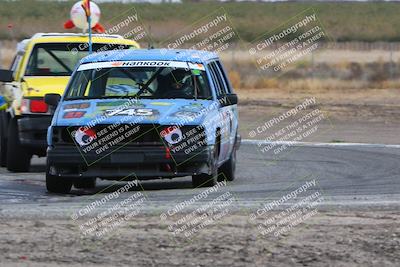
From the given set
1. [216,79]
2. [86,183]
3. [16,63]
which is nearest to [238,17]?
[16,63]

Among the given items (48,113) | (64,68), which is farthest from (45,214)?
(64,68)

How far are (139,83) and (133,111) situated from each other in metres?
1.05

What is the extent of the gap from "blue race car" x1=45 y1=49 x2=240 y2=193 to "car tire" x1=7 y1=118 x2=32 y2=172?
1.58 m

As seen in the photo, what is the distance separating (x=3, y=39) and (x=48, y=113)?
1803 inches

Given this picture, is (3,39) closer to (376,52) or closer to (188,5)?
(376,52)

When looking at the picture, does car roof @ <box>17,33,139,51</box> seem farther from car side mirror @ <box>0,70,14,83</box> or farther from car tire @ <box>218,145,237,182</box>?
car tire @ <box>218,145,237,182</box>

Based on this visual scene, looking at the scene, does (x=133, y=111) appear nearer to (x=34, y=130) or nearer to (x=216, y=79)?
(x=216, y=79)

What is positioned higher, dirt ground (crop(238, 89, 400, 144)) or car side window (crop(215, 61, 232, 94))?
car side window (crop(215, 61, 232, 94))

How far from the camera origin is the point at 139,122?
38.9ft

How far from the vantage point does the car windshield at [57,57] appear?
617 inches

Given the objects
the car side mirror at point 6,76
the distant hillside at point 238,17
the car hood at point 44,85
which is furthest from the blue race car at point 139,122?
the distant hillside at point 238,17

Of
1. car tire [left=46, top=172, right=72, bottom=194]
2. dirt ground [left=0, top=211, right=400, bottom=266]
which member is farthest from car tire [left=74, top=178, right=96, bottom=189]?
dirt ground [left=0, top=211, right=400, bottom=266]

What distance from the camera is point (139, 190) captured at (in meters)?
12.5

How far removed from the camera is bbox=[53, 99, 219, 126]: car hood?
1190 centimetres
